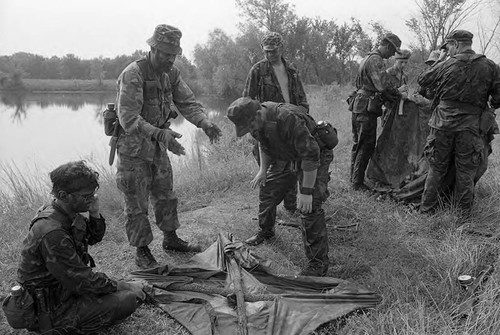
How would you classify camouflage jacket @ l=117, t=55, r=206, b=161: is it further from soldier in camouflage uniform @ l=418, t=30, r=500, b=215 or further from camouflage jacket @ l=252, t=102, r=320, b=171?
soldier in camouflage uniform @ l=418, t=30, r=500, b=215

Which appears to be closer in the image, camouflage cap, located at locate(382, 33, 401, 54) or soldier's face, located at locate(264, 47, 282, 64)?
soldier's face, located at locate(264, 47, 282, 64)

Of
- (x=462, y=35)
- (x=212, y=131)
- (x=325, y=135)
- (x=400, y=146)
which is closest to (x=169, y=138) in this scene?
(x=212, y=131)

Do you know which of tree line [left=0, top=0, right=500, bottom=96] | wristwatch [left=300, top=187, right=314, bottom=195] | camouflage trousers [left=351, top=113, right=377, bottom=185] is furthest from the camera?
tree line [left=0, top=0, right=500, bottom=96]

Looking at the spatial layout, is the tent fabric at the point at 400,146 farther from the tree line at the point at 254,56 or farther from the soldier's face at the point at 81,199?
the tree line at the point at 254,56

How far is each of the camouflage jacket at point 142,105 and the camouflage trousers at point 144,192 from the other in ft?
0.39

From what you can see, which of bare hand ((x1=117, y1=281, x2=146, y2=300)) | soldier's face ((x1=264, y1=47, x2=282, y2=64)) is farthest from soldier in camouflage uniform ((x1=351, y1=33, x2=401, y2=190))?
Result: bare hand ((x1=117, y1=281, x2=146, y2=300))

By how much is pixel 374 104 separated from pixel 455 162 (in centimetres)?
126

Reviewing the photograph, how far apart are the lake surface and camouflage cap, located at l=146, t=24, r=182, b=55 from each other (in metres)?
4.68

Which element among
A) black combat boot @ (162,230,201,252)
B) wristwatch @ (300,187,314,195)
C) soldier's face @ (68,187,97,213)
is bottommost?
black combat boot @ (162,230,201,252)

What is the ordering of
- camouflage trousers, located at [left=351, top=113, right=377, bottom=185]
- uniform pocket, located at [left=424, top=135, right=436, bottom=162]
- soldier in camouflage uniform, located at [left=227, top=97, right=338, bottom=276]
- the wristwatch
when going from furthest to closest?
camouflage trousers, located at [left=351, top=113, right=377, bottom=185]
uniform pocket, located at [left=424, top=135, right=436, bottom=162]
the wristwatch
soldier in camouflage uniform, located at [left=227, top=97, right=338, bottom=276]

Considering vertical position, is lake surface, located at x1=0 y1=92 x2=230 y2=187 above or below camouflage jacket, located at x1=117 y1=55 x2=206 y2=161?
below

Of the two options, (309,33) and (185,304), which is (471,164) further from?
(309,33)

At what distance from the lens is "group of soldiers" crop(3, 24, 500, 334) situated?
8.25 ft

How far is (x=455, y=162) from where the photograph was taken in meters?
4.38
